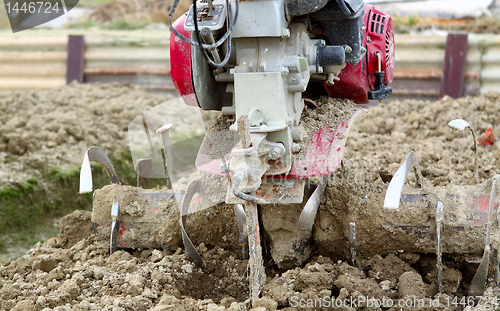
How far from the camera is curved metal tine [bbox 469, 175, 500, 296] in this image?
230 centimetres

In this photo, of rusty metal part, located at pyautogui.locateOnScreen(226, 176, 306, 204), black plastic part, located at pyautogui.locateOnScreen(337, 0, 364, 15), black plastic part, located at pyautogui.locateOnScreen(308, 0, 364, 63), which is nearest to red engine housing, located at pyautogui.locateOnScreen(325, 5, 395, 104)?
black plastic part, located at pyautogui.locateOnScreen(308, 0, 364, 63)

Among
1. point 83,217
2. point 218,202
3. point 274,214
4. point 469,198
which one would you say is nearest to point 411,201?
point 469,198

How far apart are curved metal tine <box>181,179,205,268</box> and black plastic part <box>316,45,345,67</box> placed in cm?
91

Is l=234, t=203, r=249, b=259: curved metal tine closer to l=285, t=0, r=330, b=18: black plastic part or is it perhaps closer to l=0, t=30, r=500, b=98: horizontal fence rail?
l=285, t=0, r=330, b=18: black plastic part

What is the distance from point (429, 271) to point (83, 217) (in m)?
1.94

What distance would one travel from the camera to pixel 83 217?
120 inches

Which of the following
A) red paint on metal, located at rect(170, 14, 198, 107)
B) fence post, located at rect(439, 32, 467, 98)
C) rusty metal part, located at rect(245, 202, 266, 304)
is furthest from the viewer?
fence post, located at rect(439, 32, 467, 98)

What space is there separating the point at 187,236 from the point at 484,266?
1374 mm

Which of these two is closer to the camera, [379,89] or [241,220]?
[241,220]

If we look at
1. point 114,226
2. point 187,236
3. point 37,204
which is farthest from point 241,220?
point 37,204

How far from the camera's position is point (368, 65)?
271 cm

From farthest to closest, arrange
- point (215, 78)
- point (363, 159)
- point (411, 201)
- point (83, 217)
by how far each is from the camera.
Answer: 1. point (363, 159)
2. point (83, 217)
3. point (411, 201)
4. point (215, 78)

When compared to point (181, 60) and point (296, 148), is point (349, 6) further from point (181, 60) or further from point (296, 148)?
point (181, 60)

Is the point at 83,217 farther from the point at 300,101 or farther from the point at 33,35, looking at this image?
the point at 33,35
